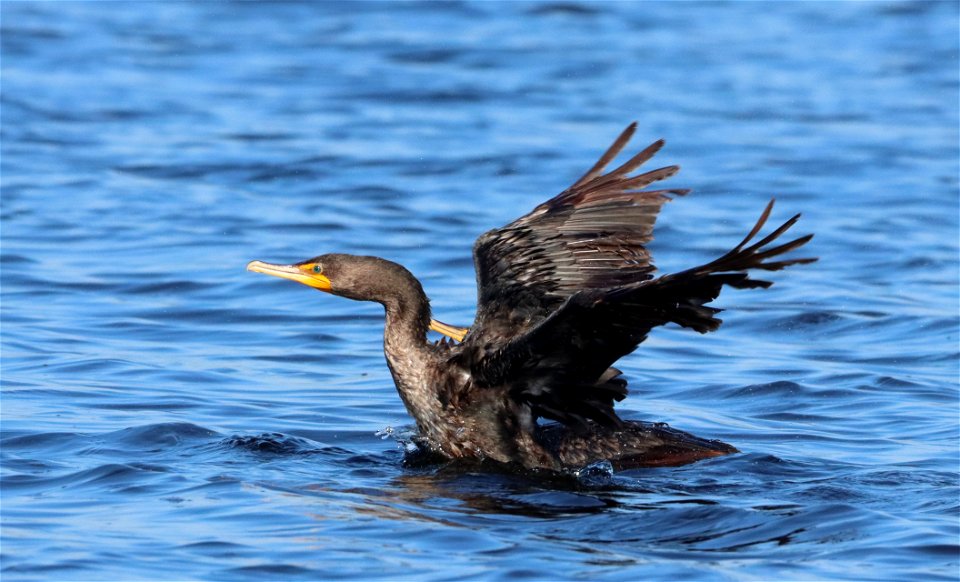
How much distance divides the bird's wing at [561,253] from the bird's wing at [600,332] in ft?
1.42

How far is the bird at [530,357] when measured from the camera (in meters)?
7.56

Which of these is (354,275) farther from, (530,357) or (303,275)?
(530,357)

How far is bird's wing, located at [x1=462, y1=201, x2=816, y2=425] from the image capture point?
619 centimetres

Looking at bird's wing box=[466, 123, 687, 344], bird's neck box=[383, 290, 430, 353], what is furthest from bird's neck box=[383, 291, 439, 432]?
bird's wing box=[466, 123, 687, 344]

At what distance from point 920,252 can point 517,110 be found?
7.29 metres

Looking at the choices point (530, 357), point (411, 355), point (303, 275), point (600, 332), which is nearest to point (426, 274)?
point (303, 275)

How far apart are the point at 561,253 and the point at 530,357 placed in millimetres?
1014

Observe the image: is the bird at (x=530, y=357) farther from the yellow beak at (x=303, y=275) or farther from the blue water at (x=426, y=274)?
the blue water at (x=426, y=274)

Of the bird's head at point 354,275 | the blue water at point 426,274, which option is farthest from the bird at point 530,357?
the blue water at point 426,274

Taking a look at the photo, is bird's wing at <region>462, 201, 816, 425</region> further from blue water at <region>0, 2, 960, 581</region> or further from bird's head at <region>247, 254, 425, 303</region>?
bird's head at <region>247, 254, 425, 303</region>

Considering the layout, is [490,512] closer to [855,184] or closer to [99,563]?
[99,563]

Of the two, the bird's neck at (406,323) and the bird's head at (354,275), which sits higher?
the bird's head at (354,275)

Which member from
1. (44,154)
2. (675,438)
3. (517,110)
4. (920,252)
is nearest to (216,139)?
(44,154)

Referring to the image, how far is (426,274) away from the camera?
42.5 feet
